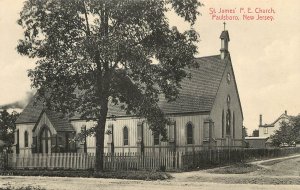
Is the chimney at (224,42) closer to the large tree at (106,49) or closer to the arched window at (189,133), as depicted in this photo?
the arched window at (189,133)

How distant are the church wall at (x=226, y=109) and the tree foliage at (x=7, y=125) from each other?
95.5ft

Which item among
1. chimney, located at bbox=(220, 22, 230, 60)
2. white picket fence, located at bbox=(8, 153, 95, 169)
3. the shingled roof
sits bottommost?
white picket fence, located at bbox=(8, 153, 95, 169)

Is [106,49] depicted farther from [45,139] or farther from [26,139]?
[26,139]

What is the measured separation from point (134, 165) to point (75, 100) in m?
5.79

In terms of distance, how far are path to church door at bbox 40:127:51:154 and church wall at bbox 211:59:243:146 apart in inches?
626

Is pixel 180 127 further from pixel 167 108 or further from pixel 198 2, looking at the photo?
pixel 198 2

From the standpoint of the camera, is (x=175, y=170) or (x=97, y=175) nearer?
(x=97, y=175)

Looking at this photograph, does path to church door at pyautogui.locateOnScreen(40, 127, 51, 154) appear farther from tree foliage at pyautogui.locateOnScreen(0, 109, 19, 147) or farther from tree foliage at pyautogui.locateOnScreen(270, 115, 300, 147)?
tree foliage at pyautogui.locateOnScreen(270, 115, 300, 147)

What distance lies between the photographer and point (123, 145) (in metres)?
43.2

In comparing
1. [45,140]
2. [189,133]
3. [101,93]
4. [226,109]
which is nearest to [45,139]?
[45,140]

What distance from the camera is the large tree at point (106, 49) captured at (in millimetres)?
24312

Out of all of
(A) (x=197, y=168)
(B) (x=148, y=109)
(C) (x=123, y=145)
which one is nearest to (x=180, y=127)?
(C) (x=123, y=145)

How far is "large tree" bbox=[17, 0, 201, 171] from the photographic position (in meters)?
24.3

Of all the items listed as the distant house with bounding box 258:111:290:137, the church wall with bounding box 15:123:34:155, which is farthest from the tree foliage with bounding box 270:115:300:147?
the church wall with bounding box 15:123:34:155
